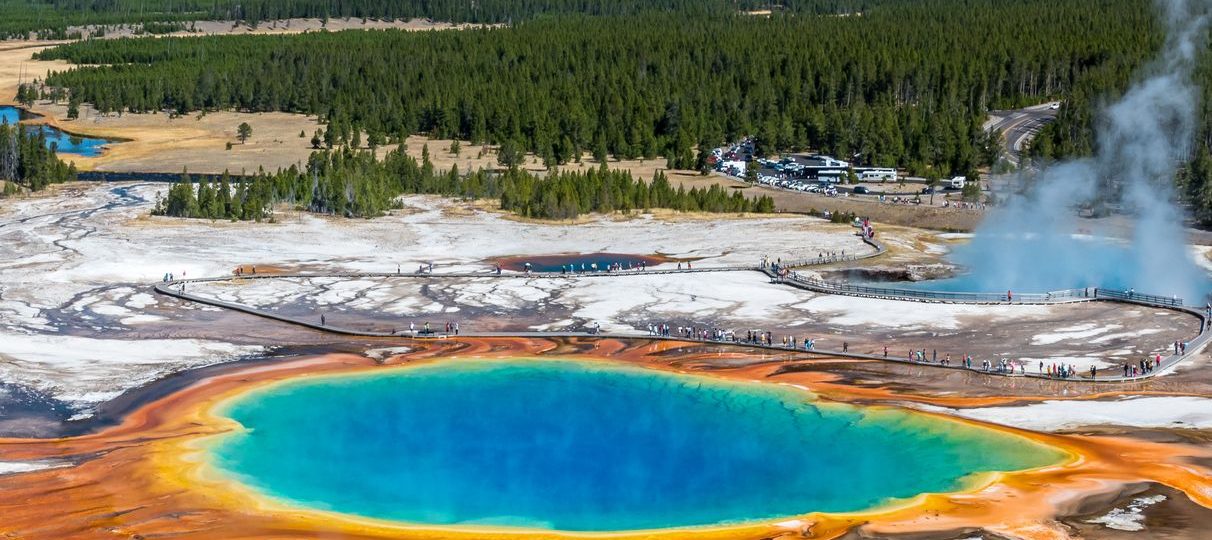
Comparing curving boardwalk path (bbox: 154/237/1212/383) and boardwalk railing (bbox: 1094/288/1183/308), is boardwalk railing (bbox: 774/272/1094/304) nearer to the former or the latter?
curving boardwalk path (bbox: 154/237/1212/383)

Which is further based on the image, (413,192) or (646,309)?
(413,192)

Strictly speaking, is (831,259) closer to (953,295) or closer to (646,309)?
(953,295)

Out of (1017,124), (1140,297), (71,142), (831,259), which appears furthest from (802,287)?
(71,142)

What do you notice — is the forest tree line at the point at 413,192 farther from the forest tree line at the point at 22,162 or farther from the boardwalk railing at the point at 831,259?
the boardwalk railing at the point at 831,259

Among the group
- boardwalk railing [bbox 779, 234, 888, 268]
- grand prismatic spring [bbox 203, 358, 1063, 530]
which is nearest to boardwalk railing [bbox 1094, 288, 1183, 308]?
boardwalk railing [bbox 779, 234, 888, 268]

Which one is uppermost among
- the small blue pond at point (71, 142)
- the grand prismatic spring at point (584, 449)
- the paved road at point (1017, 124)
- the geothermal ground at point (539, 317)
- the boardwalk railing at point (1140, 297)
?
the paved road at point (1017, 124)

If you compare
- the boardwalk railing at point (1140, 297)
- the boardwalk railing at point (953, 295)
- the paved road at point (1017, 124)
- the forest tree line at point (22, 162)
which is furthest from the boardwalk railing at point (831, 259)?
the forest tree line at point (22, 162)
